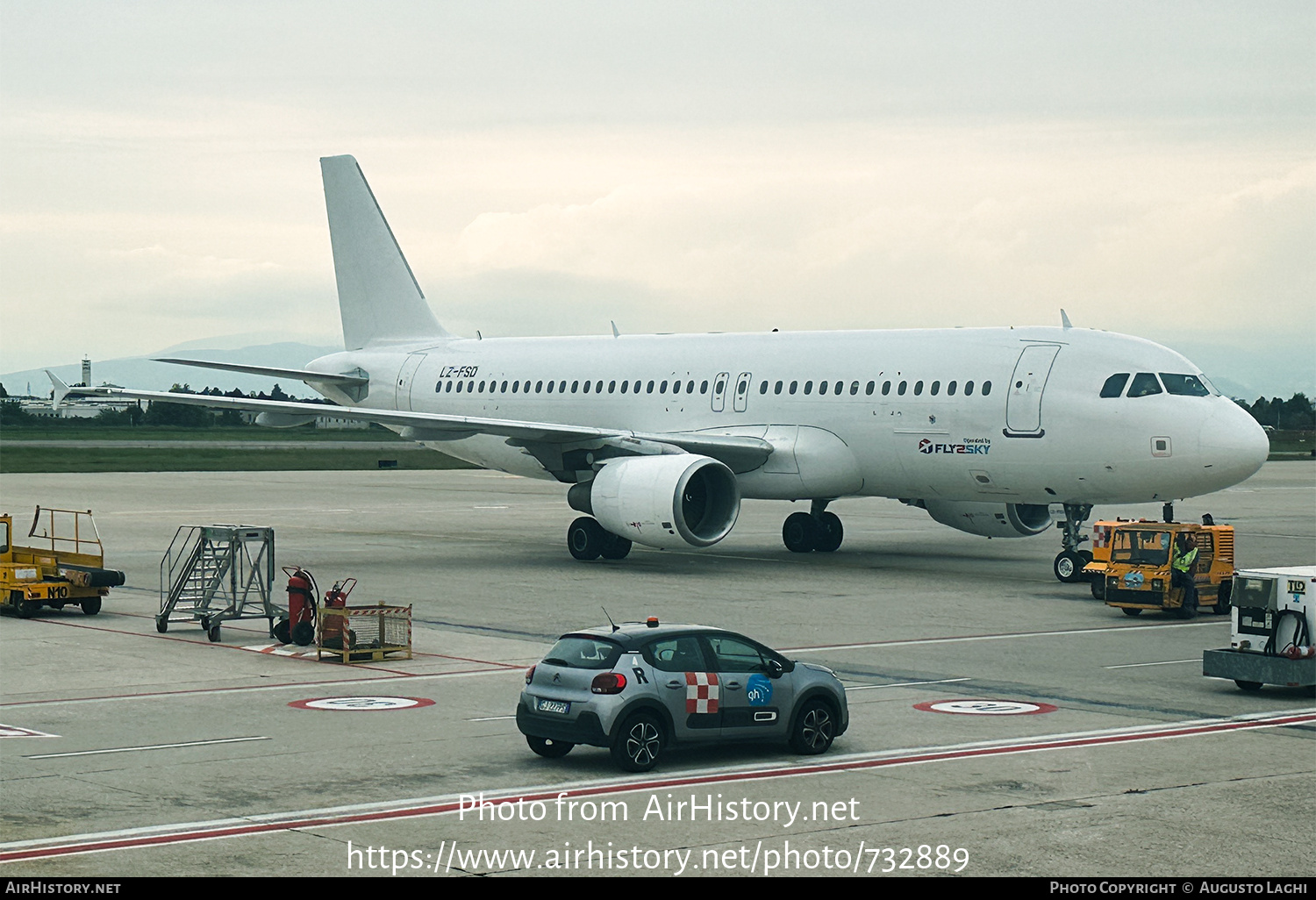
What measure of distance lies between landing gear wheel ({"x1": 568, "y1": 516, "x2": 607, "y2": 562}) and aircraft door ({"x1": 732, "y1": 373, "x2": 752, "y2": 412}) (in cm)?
452

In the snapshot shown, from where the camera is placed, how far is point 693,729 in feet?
52.4

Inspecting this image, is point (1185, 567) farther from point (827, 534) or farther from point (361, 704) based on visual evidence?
point (361, 704)

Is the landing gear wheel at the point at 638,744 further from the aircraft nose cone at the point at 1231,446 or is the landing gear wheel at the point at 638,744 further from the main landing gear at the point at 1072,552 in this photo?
the main landing gear at the point at 1072,552

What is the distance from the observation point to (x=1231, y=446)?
105 feet

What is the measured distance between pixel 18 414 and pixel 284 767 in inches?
5388

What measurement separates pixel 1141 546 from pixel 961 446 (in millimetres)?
6425

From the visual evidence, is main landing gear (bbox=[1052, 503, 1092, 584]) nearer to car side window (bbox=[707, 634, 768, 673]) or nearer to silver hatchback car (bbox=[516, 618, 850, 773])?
silver hatchback car (bbox=[516, 618, 850, 773])

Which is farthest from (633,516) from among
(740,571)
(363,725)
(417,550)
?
(363,725)

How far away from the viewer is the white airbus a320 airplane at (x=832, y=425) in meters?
32.8

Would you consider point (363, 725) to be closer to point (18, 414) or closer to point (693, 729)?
point (693, 729)

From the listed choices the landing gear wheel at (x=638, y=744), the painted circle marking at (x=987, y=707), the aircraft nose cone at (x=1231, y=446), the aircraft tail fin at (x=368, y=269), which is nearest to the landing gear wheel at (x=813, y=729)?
the landing gear wheel at (x=638, y=744)

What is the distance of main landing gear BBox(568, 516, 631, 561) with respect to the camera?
37.8 meters

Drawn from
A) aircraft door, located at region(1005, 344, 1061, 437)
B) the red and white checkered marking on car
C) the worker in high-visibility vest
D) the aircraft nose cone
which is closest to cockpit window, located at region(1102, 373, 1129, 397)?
aircraft door, located at region(1005, 344, 1061, 437)

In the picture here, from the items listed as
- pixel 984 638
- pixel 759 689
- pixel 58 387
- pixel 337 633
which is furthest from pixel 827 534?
pixel 759 689
